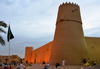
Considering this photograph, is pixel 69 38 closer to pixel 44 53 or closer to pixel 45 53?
pixel 45 53

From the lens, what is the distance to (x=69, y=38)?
1798 cm

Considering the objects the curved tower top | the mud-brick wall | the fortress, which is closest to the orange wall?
the mud-brick wall

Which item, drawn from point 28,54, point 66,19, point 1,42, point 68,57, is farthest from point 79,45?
point 28,54

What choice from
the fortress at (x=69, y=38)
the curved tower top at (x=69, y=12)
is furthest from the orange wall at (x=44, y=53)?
the curved tower top at (x=69, y=12)

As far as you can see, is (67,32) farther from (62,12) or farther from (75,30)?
(62,12)

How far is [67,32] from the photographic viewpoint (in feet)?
59.8

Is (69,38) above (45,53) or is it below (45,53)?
above

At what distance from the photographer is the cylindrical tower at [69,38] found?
17531 millimetres

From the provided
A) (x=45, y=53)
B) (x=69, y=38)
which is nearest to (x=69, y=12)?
(x=69, y=38)

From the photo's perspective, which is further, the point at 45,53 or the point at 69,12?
the point at 45,53

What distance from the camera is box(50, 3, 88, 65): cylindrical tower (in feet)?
57.5

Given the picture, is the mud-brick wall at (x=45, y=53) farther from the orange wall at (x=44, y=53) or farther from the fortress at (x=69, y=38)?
the fortress at (x=69, y=38)

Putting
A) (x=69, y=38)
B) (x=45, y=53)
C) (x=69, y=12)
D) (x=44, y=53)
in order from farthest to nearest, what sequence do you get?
(x=44, y=53) < (x=45, y=53) < (x=69, y=12) < (x=69, y=38)

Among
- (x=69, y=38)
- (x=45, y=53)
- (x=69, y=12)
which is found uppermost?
(x=69, y=12)
